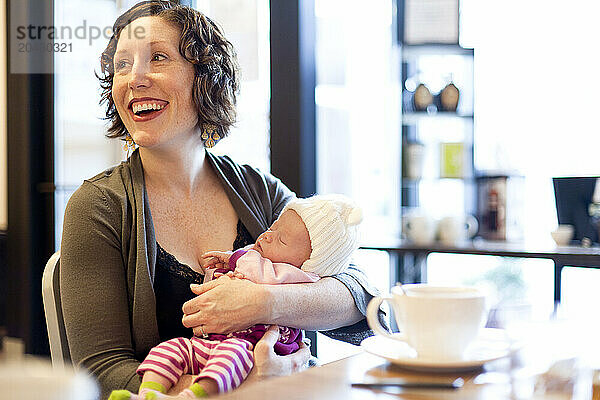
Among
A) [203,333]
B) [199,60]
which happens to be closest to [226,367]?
[203,333]

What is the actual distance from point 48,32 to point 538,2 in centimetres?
258

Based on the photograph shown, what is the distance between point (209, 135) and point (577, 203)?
2084 mm

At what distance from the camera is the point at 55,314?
1.45 m

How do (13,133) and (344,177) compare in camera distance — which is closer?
(13,133)

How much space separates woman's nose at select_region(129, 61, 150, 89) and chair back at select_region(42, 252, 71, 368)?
463mm

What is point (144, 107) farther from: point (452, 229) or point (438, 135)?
point (438, 135)

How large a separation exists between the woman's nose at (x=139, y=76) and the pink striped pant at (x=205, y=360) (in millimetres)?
631

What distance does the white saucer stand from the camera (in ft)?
2.66

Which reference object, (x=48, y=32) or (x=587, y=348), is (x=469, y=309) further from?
(x=48, y=32)

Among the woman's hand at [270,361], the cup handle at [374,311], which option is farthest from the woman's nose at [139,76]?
the cup handle at [374,311]

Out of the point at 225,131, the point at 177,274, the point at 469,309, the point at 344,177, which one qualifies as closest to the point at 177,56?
the point at 225,131

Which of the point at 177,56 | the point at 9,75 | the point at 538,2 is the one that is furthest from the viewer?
the point at 538,2

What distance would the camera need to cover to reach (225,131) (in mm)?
1754

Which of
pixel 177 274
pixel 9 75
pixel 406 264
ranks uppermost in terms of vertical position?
pixel 9 75
